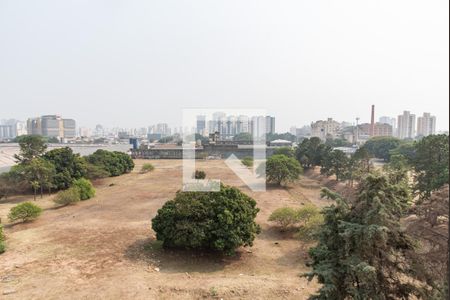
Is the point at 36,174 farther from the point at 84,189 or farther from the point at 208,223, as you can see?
the point at 208,223

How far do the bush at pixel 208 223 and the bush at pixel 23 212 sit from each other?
7.22m

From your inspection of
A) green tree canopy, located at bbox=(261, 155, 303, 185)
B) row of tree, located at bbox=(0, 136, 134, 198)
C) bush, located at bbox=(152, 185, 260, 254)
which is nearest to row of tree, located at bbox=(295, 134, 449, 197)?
green tree canopy, located at bbox=(261, 155, 303, 185)

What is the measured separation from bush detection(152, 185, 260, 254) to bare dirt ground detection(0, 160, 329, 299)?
0.58 m

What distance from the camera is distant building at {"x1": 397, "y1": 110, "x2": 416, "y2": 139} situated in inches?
3836

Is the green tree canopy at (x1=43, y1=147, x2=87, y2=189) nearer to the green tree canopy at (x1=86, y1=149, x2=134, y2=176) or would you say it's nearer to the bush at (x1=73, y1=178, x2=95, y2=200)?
the bush at (x1=73, y1=178, x2=95, y2=200)

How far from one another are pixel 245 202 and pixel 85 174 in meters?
16.9

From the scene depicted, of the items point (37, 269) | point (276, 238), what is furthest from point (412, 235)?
point (37, 269)

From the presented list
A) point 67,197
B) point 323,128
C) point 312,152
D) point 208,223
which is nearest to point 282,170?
point 312,152

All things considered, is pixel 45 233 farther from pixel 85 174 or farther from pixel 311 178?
pixel 311 178

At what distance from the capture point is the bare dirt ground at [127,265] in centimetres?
728

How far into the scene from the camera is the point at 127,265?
28.5 feet

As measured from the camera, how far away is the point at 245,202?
10250 millimetres

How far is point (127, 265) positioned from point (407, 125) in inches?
4362

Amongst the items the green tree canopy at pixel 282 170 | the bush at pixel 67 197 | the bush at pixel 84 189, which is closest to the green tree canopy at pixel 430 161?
the green tree canopy at pixel 282 170
